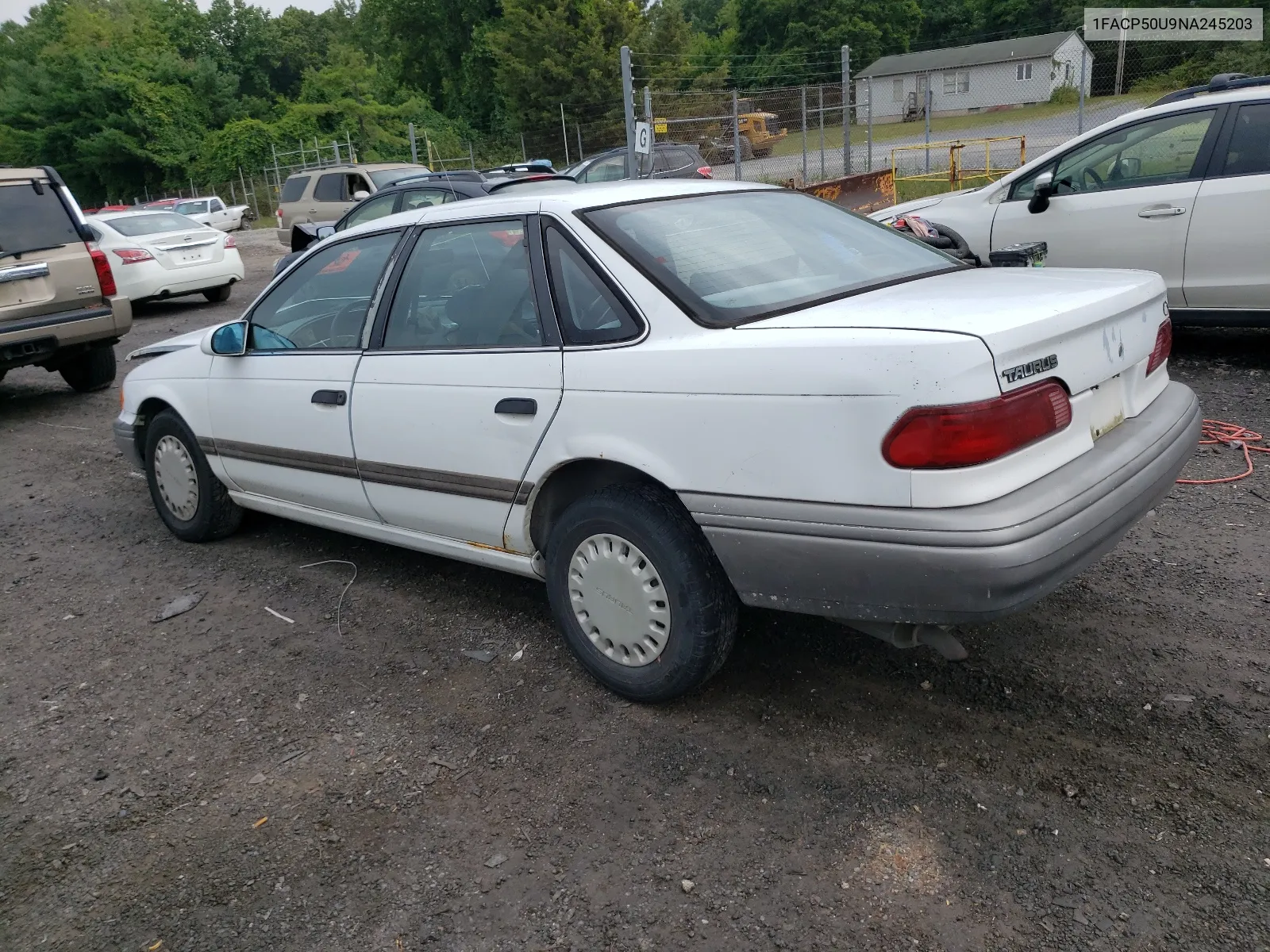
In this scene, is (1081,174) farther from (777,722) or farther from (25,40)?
(25,40)

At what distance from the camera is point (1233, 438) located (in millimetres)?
5289

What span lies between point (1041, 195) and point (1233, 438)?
2.37 metres

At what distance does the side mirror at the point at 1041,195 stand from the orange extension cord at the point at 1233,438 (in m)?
2.06

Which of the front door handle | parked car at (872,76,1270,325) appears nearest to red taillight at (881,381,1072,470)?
the front door handle

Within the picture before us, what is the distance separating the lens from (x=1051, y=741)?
9.66 ft

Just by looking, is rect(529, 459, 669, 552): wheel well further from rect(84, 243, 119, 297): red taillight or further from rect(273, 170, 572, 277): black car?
rect(273, 170, 572, 277): black car

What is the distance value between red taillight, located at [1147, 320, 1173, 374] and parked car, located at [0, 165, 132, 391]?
8.06 meters

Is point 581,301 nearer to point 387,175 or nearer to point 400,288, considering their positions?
point 400,288

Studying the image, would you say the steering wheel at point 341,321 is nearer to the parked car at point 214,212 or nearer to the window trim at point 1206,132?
the window trim at point 1206,132

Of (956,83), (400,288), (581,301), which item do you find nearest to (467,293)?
(400,288)

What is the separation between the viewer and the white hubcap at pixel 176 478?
5.04 metres

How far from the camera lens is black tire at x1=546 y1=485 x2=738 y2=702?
301 cm

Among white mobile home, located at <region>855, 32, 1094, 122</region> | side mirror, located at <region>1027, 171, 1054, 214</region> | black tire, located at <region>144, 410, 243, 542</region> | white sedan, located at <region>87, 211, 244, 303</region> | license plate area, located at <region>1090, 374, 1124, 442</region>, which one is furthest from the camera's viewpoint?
white mobile home, located at <region>855, 32, 1094, 122</region>

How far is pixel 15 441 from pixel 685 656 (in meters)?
7.04
